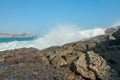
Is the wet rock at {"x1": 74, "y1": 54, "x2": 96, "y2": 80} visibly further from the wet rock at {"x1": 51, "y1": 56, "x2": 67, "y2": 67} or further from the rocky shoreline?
the wet rock at {"x1": 51, "y1": 56, "x2": 67, "y2": 67}

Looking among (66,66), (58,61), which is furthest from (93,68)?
(58,61)

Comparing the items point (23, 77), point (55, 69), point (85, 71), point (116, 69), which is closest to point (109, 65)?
point (116, 69)

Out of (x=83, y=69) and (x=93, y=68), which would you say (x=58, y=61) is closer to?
(x=83, y=69)

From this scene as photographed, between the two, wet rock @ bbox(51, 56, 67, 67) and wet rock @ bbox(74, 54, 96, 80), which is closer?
wet rock @ bbox(74, 54, 96, 80)

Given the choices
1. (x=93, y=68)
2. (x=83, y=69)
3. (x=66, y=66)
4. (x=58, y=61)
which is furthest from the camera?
(x=58, y=61)

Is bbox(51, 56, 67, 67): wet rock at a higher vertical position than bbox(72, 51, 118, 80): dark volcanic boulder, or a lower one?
higher

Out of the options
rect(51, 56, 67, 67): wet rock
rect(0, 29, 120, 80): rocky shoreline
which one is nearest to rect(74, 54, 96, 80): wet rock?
rect(0, 29, 120, 80): rocky shoreline

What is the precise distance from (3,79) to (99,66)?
651 cm

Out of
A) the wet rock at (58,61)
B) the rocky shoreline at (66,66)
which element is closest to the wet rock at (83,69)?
the rocky shoreline at (66,66)

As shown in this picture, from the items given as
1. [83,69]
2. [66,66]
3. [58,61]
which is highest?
[58,61]

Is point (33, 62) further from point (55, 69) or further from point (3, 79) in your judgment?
Answer: point (3, 79)

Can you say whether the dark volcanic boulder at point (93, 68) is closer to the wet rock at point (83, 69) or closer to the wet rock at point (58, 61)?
the wet rock at point (83, 69)

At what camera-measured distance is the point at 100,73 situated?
19.0 m

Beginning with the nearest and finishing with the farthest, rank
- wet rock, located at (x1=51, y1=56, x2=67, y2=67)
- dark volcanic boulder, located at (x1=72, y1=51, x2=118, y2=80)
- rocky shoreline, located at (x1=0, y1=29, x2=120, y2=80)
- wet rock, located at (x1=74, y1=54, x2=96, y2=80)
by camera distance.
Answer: dark volcanic boulder, located at (x1=72, y1=51, x2=118, y2=80) < wet rock, located at (x1=74, y1=54, x2=96, y2=80) < rocky shoreline, located at (x1=0, y1=29, x2=120, y2=80) < wet rock, located at (x1=51, y1=56, x2=67, y2=67)
